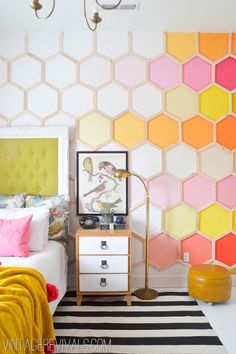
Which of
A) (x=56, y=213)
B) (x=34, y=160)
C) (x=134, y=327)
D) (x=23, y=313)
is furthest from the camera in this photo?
(x=34, y=160)

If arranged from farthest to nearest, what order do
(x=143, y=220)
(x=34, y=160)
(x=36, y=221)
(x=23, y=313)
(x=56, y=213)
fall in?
(x=143, y=220) → (x=34, y=160) → (x=56, y=213) → (x=36, y=221) → (x=23, y=313)

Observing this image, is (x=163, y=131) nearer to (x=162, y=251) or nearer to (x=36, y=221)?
(x=162, y=251)

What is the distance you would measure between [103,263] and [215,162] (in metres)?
1.59

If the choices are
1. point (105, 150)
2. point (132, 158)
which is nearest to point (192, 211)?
point (132, 158)

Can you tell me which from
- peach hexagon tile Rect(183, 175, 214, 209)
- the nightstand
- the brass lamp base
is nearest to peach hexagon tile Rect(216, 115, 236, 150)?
peach hexagon tile Rect(183, 175, 214, 209)

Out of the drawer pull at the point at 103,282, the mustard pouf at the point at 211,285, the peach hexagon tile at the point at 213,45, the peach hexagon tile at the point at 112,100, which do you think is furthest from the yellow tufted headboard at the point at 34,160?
the peach hexagon tile at the point at 213,45

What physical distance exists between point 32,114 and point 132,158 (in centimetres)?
117

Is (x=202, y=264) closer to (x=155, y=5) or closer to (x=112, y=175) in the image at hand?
(x=112, y=175)

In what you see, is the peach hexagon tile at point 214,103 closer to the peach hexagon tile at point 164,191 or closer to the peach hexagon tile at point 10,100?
the peach hexagon tile at point 164,191

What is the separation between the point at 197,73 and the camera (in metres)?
3.32

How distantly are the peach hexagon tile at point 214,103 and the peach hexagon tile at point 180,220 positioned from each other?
3.40ft

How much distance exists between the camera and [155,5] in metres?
2.75

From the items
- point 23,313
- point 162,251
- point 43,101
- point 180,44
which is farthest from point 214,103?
point 23,313

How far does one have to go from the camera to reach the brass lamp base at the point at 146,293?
3.05 m
